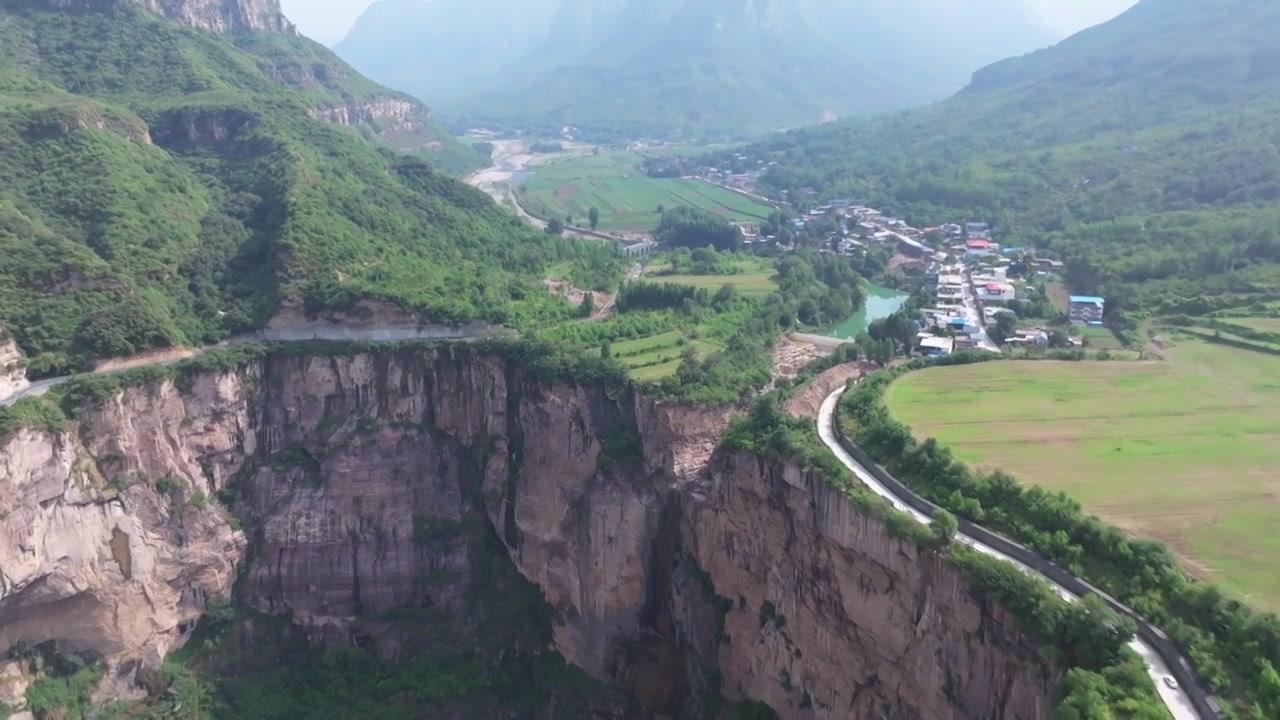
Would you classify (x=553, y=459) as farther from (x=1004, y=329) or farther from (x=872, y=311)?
(x=872, y=311)

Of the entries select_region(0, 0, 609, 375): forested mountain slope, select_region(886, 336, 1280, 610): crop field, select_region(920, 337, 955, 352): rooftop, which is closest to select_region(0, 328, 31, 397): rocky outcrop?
select_region(0, 0, 609, 375): forested mountain slope

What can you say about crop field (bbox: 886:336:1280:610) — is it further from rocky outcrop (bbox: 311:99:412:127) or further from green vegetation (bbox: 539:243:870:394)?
rocky outcrop (bbox: 311:99:412:127)

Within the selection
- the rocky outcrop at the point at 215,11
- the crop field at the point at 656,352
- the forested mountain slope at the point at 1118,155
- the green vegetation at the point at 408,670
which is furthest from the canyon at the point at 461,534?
the rocky outcrop at the point at 215,11

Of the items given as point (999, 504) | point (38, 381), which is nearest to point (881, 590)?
point (999, 504)

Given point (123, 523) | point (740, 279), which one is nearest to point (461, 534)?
point (123, 523)

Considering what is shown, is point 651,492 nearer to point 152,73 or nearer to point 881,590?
point 881,590
